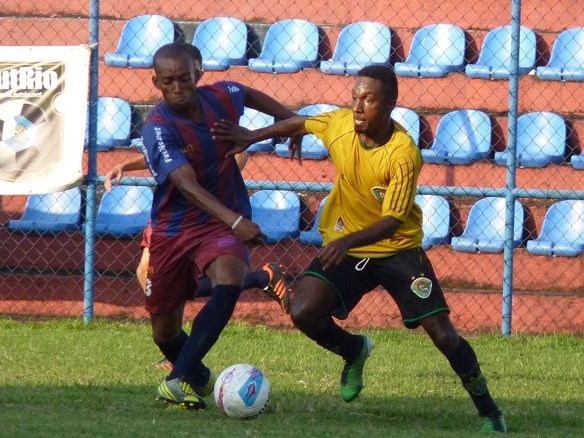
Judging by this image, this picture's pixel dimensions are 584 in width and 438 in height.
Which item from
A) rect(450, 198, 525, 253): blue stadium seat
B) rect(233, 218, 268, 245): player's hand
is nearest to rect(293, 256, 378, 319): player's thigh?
rect(233, 218, 268, 245): player's hand

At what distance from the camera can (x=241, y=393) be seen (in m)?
6.04

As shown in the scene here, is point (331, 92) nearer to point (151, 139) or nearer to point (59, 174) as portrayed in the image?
point (59, 174)

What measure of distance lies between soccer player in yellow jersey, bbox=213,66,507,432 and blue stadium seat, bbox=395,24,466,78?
184 inches

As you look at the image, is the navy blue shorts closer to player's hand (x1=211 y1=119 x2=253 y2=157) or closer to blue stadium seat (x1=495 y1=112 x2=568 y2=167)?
player's hand (x1=211 y1=119 x2=253 y2=157)

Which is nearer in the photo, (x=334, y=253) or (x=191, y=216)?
(x=334, y=253)

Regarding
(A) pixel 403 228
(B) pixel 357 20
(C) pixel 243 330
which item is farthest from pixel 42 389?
(B) pixel 357 20

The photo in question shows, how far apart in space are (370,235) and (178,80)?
1302mm

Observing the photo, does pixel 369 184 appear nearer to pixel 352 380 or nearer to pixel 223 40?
pixel 352 380

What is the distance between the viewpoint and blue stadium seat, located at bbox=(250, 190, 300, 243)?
34.4 ft

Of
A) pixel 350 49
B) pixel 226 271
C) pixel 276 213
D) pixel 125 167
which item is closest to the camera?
pixel 226 271

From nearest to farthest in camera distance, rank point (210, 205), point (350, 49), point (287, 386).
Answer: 1. point (210, 205)
2. point (287, 386)
3. point (350, 49)

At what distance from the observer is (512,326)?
10.3 metres

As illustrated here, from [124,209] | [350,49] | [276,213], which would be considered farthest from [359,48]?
[124,209]

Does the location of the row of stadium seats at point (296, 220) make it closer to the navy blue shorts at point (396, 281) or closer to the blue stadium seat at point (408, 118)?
the blue stadium seat at point (408, 118)
